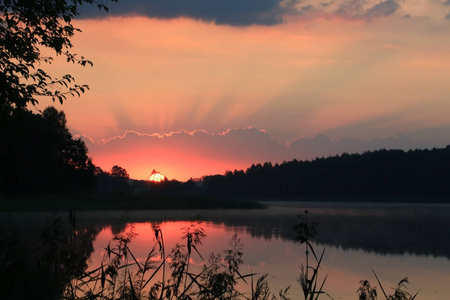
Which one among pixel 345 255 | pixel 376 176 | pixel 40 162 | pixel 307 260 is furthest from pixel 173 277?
pixel 376 176

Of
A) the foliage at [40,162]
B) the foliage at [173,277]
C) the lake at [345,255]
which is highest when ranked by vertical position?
the foliage at [40,162]

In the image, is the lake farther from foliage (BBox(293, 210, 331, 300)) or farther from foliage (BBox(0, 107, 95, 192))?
foliage (BBox(0, 107, 95, 192))

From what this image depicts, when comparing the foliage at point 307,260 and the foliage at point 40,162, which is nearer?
the foliage at point 307,260

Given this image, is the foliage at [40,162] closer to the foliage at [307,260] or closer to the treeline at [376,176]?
the foliage at [307,260]

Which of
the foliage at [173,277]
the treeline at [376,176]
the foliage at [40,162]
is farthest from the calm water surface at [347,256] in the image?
the treeline at [376,176]

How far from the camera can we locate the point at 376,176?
166875 millimetres

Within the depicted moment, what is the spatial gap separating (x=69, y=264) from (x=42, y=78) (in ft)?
30.9

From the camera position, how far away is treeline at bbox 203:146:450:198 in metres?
156

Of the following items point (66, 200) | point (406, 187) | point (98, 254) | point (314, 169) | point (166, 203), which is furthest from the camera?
point (314, 169)

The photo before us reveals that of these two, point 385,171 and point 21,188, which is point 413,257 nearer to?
point 21,188

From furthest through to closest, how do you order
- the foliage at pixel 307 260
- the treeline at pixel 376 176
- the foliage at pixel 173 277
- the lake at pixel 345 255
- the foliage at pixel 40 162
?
1. the treeline at pixel 376 176
2. the foliage at pixel 40 162
3. the lake at pixel 345 255
4. the foliage at pixel 173 277
5. the foliage at pixel 307 260

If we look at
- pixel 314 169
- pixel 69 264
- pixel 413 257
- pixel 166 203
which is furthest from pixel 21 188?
pixel 314 169

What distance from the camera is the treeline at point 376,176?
156125 millimetres

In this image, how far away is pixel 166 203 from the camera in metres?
76.5
